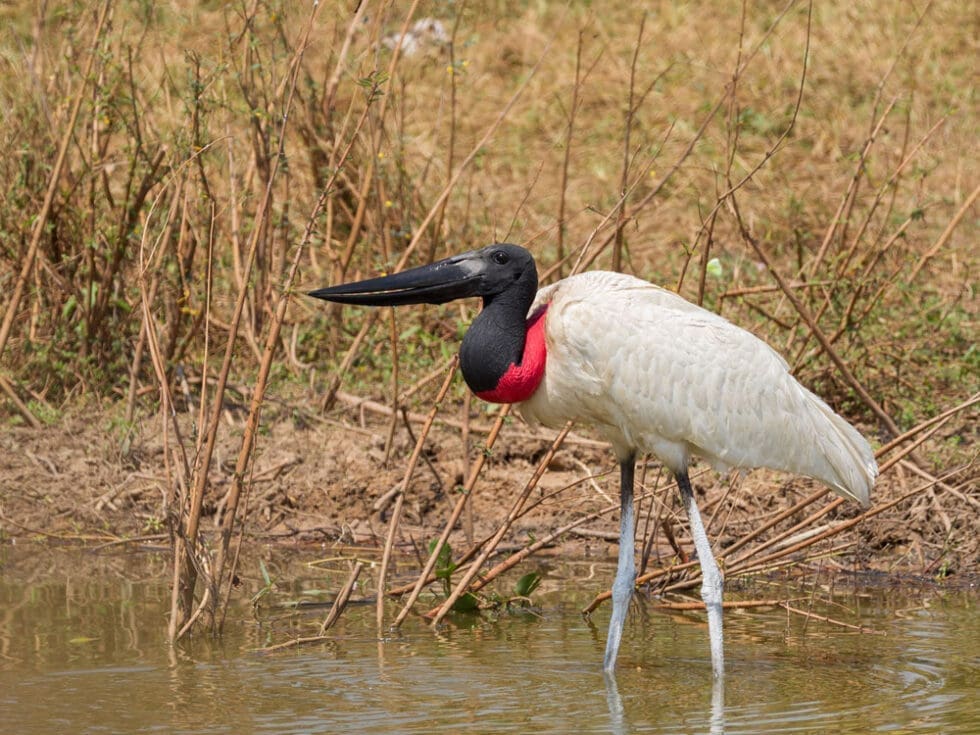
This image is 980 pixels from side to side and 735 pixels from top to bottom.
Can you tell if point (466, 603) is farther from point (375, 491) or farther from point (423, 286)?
point (375, 491)

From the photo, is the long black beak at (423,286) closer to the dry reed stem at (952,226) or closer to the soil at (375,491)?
the soil at (375,491)

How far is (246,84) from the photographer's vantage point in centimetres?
668

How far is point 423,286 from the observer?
504 cm

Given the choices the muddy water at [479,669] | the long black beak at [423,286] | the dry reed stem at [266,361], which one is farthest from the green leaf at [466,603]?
the long black beak at [423,286]

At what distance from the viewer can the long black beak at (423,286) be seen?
16.4 feet

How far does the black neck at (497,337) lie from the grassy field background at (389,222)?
12.6 inches

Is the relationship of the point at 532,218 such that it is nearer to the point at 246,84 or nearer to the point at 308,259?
the point at 308,259

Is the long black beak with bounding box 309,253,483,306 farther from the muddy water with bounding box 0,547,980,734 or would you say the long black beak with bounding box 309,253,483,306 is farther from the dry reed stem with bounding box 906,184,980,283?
the dry reed stem with bounding box 906,184,980,283

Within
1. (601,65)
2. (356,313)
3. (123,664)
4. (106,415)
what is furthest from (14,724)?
(601,65)

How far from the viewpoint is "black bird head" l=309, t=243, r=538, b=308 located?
5.02m

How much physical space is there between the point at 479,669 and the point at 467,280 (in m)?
1.24

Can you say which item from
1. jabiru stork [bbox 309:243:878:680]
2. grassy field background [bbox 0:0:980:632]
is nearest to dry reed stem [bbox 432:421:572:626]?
jabiru stork [bbox 309:243:878:680]

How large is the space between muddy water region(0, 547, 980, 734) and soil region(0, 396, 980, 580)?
0.45 meters

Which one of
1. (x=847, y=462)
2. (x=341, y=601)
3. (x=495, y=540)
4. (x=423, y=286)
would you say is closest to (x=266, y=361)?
(x=423, y=286)
